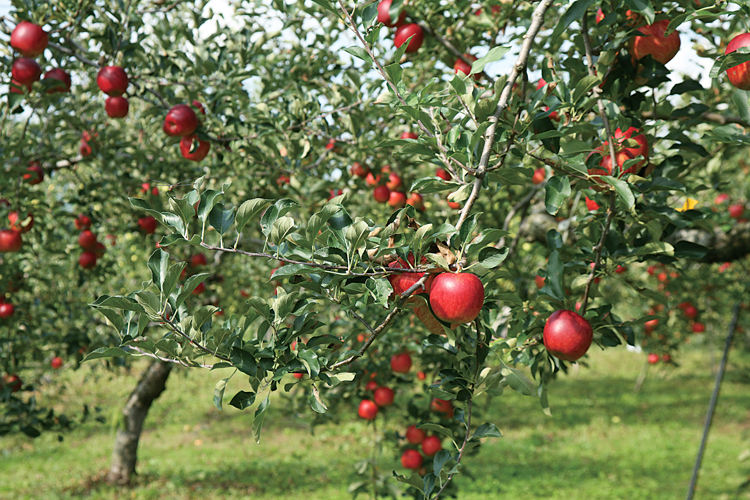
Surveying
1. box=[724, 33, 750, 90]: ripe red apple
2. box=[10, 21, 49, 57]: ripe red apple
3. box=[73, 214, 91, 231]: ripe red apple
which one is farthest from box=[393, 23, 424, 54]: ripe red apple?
box=[73, 214, 91, 231]: ripe red apple

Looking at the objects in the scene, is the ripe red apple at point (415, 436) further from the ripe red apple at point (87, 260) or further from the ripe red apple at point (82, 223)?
the ripe red apple at point (82, 223)

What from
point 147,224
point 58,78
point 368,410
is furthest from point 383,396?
point 58,78

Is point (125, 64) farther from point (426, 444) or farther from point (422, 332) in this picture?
point (426, 444)

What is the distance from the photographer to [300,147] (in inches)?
97.9

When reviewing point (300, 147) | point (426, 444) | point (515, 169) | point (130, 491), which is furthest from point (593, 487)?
point (515, 169)

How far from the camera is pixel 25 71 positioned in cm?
241

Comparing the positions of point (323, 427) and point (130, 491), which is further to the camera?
point (323, 427)

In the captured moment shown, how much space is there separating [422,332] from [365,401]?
607 millimetres

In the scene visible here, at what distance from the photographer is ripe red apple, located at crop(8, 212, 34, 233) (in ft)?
9.11

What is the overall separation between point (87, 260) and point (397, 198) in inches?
74.5

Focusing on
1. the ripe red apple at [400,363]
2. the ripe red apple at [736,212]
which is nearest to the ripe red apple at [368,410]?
the ripe red apple at [400,363]

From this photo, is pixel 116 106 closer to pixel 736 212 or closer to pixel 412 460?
pixel 412 460

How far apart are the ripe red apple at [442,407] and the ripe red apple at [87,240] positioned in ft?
7.22

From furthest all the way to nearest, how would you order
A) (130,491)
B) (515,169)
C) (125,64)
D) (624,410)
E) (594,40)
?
(624,410), (130,491), (125,64), (594,40), (515,169)
